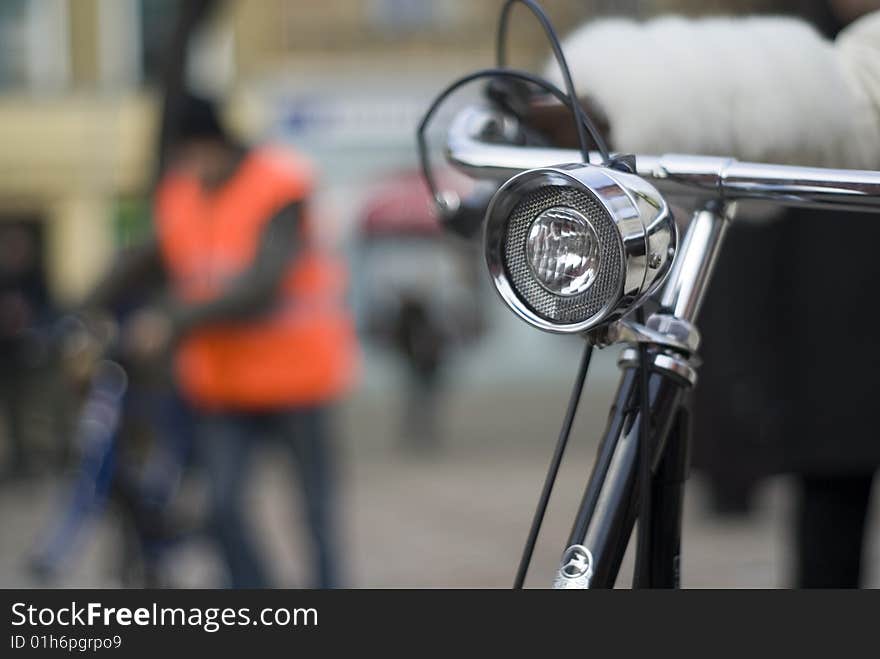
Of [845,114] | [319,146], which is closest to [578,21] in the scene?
[845,114]

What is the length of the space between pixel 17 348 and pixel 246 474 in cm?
514

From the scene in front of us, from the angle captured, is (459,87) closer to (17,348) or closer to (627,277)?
(627,277)

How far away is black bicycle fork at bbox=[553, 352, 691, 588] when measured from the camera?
130 centimetres

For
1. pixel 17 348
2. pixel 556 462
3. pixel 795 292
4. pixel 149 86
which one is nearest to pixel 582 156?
pixel 556 462

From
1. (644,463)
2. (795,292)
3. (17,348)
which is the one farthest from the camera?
(17,348)

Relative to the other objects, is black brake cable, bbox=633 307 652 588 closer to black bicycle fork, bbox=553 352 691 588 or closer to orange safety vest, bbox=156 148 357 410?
black bicycle fork, bbox=553 352 691 588

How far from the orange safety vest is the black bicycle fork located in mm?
2925

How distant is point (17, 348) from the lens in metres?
8.88

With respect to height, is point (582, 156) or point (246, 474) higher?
point (246, 474)

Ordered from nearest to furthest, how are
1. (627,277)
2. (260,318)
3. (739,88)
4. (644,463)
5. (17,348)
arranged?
(627,277)
(644,463)
(739,88)
(260,318)
(17,348)

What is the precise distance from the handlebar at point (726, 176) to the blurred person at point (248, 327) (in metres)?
2.69

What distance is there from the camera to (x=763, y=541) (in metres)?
6.17

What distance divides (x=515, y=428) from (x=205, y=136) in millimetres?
8134
